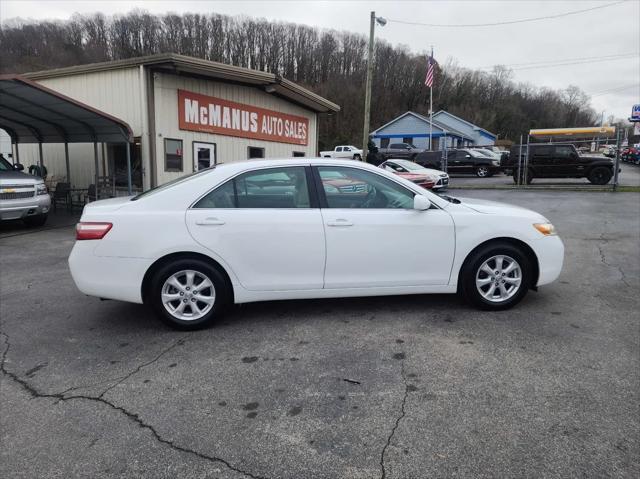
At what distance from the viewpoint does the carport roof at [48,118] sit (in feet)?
29.8

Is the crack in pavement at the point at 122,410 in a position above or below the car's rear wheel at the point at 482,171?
below

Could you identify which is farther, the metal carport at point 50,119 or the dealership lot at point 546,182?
the dealership lot at point 546,182

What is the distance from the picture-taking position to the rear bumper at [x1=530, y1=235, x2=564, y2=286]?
4.51m

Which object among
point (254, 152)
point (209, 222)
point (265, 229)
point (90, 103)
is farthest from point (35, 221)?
point (265, 229)

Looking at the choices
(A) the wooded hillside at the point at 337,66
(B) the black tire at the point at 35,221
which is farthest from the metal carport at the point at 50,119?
(A) the wooded hillside at the point at 337,66

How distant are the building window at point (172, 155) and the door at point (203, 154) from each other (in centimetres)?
48

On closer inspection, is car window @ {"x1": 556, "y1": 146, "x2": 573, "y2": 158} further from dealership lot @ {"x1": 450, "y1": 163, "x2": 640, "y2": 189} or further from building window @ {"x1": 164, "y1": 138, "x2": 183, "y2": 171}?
building window @ {"x1": 164, "y1": 138, "x2": 183, "y2": 171}

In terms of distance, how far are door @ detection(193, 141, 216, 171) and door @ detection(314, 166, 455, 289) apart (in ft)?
29.7

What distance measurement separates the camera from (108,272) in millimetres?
3984

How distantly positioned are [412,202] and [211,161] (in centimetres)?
986

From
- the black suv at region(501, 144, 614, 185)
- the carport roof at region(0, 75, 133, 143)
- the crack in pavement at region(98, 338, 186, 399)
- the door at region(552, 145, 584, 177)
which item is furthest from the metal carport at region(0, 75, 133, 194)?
the door at region(552, 145, 584, 177)

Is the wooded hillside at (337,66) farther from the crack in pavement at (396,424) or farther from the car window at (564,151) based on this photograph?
the crack in pavement at (396,424)

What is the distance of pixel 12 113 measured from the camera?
11586 millimetres

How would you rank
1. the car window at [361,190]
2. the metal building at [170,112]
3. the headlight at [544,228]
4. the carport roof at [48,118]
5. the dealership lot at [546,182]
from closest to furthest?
the car window at [361,190]
the headlight at [544,228]
the carport roof at [48,118]
the metal building at [170,112]
the dealership lot at [546,182]
